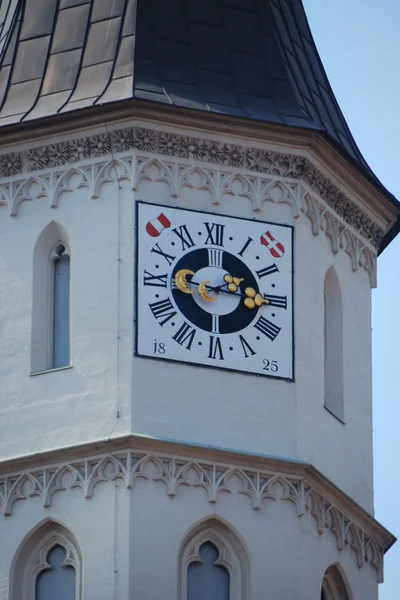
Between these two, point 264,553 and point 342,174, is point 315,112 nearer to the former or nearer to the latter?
point 342,174

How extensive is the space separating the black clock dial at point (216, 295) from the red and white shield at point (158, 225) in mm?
448

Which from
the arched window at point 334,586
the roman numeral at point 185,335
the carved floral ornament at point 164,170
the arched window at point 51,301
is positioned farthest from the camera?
the carved floral ornament at point 164,170

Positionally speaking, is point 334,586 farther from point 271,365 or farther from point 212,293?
point 212,293

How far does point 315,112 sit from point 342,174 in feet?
3.10

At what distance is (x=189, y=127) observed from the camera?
130 ft

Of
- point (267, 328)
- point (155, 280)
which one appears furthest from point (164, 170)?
point (267, 328)

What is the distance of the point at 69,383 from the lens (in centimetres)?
3869

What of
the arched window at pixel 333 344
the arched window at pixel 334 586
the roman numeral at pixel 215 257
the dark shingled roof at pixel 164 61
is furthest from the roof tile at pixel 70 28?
the arched window at pixel 334 586

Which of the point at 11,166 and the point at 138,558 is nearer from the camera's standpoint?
the point at 138,558

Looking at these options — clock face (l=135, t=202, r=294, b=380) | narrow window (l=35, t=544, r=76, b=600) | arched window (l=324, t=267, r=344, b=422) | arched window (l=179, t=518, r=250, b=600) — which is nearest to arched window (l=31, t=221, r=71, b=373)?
clock face (l=135, t=202, r=294, b=380)

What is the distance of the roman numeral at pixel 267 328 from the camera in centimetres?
3909

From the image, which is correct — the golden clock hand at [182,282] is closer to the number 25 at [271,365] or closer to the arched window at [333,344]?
the number 25 at [271,365]

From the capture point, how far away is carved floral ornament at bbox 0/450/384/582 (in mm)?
37906

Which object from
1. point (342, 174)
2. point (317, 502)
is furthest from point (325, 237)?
point (317, 502)
